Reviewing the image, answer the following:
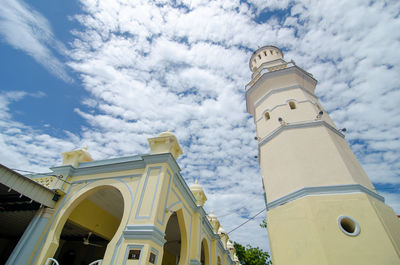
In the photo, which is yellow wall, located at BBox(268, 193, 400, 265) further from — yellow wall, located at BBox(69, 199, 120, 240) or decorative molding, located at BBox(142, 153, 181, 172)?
yellow wall, located at BBox(69, 199, 120, 240)

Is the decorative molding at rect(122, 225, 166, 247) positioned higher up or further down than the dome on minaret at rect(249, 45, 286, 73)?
further down

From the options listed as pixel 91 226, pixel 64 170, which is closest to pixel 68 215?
pixel 64 170

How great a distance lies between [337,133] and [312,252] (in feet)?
17.7

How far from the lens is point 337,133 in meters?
9.42

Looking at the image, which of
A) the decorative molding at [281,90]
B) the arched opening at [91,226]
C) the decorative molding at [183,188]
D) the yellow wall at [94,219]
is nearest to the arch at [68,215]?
the arched opening at [91,226]

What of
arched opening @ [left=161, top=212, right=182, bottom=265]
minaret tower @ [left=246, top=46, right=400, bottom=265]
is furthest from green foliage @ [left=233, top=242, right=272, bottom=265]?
minaret tower @ [left=246, top=46, right=400, bottom=265]

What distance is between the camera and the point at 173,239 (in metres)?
13.2

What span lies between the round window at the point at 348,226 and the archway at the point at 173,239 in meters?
5.46

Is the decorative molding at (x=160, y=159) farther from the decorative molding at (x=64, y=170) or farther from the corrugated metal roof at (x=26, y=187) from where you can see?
the corrugated metal roof at (x=26, y=187)

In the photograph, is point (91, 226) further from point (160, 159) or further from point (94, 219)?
point (160, 159)

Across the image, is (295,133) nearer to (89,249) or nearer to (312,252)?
(312,252)

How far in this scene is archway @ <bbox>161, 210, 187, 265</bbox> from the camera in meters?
8.72

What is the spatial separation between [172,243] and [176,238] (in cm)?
85

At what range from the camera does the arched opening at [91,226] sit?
930cm
